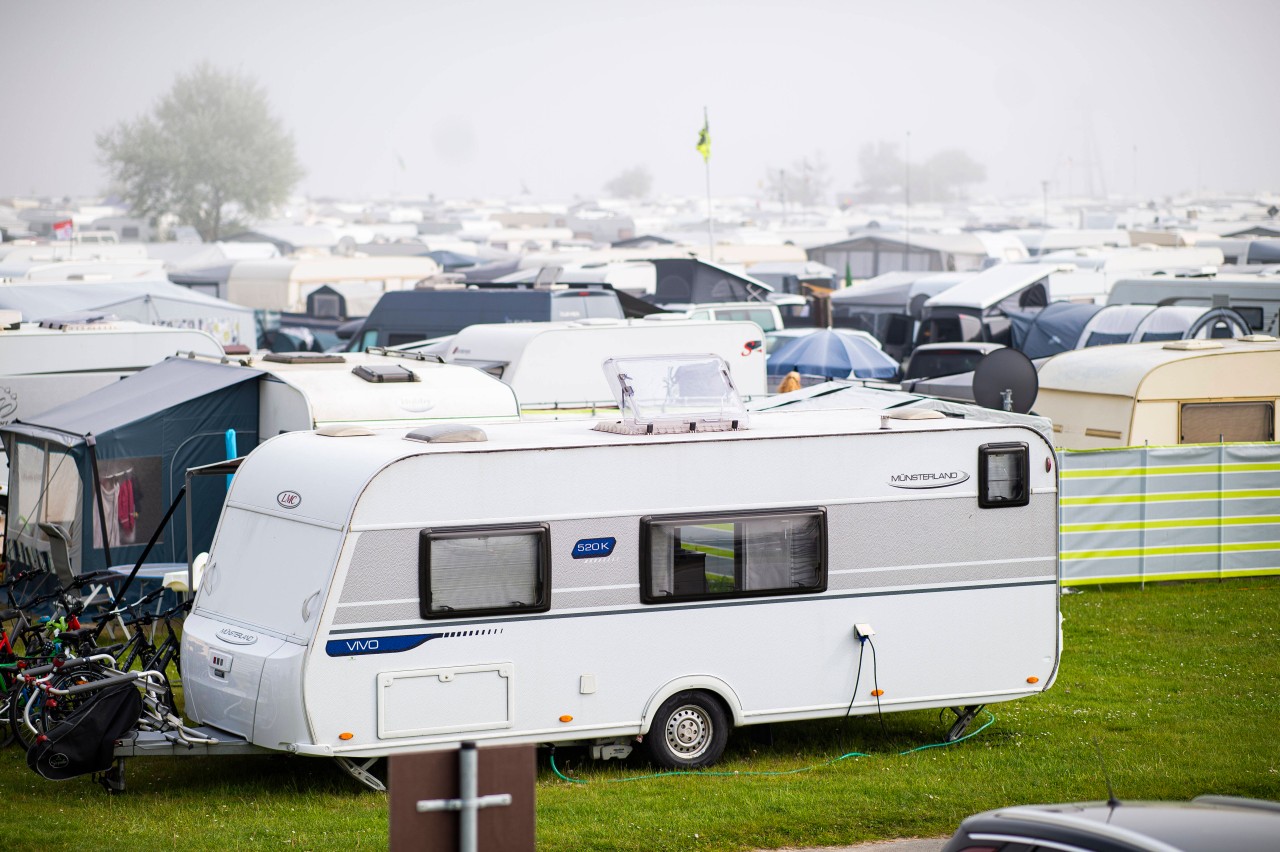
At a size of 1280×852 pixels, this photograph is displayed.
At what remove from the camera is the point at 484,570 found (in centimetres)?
833

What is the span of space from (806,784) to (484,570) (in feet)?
7.11

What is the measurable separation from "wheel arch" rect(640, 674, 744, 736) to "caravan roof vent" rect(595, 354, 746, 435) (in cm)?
141

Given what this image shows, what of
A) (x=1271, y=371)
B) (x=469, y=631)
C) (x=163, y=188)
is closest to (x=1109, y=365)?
(x=1271, y=371)

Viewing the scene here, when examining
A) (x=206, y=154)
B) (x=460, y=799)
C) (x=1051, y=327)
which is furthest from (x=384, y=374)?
(x=206, y=154)

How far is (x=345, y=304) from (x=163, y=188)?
211ft

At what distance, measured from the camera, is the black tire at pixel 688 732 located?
8.77 meters

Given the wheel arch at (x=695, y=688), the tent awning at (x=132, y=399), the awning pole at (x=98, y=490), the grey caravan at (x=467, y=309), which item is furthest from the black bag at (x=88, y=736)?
the grey caravan at (x=467, y=309)

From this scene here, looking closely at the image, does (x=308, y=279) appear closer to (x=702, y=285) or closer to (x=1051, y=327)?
(x=702, y=285)

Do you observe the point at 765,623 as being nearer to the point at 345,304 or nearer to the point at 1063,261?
the point at 345,304

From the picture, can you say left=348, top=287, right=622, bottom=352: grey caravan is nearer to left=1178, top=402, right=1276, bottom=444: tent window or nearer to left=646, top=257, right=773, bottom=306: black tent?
left=1178, top=402, right=1276, bottom=444: tent window

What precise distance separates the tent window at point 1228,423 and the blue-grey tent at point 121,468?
29.7 ft

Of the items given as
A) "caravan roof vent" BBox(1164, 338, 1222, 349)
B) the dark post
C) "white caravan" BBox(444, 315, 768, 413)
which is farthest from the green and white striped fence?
the dark post

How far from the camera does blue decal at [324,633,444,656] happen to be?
7.95m

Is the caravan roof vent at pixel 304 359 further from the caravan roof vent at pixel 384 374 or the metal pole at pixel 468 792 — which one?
the metal pole at pixel 468 792
